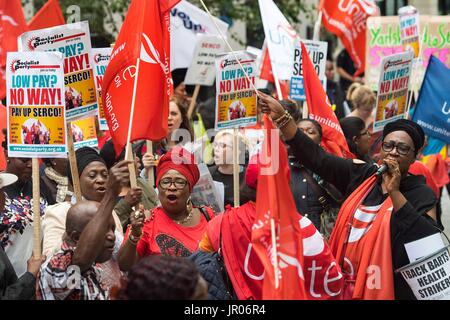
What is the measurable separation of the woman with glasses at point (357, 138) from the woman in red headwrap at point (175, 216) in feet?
7.63

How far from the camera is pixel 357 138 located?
912 centimetres

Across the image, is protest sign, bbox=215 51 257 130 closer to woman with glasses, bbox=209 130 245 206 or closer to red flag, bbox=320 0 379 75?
woman with glasses, bbox=209 130 245 206

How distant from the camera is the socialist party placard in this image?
719 cm

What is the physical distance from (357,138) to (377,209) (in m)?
3.04

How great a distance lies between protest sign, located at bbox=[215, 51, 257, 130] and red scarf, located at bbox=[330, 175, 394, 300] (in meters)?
2.54

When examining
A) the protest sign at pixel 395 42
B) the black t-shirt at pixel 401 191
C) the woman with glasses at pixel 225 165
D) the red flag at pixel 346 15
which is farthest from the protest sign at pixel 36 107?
the protest sign at pixel 395 42

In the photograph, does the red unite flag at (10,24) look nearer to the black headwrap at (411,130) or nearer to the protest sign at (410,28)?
the black headwrap at (411,130)

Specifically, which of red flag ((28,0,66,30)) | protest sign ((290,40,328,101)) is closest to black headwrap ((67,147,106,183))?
red flag ((28,0,66,30))

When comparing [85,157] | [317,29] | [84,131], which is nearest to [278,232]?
[85,157]

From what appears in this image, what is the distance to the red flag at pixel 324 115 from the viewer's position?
8250 mm
